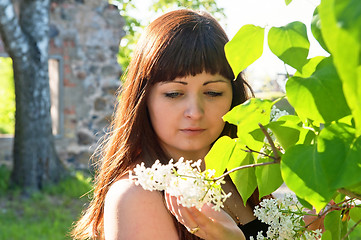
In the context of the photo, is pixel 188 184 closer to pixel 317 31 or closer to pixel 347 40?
pixel 317 31

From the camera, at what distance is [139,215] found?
1.20 meters

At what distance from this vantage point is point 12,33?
5980 millimetres

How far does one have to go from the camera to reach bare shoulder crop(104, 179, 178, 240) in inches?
46.0

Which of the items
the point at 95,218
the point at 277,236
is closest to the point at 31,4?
the point at 95,218

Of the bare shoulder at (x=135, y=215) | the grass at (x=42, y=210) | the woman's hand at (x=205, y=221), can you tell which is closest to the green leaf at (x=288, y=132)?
the woman's hand at (x=205, y=221)

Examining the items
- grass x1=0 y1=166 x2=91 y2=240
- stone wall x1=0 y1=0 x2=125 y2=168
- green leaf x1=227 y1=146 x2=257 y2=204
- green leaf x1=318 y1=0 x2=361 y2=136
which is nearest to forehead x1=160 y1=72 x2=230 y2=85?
green leaf x1=227 y1=146 x2=257 y2=204

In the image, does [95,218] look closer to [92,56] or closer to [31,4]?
[31,4]

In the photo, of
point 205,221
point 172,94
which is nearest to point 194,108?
point 172,94

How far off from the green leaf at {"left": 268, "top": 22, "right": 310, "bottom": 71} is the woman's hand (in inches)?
13.1

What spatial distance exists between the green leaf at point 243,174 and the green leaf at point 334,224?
11 cm

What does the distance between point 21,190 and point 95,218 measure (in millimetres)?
4609

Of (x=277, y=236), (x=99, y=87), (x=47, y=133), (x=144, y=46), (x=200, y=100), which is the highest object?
(x=144, y=46)

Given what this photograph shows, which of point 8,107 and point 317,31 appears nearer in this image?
point 317,31

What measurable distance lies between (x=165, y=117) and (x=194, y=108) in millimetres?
120
